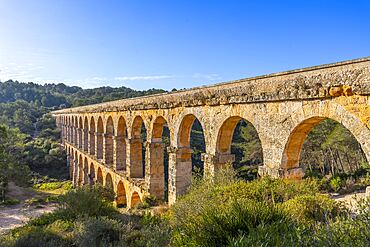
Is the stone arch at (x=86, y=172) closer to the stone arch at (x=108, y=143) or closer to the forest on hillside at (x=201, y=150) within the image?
the forest on hillside at (x=201, y=150)

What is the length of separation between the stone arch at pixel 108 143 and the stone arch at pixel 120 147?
2.01 meters

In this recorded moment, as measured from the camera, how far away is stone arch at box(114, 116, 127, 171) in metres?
17.2

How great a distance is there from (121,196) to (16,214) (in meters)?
5.50

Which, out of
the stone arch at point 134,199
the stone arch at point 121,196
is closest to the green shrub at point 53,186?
the stone arch at point 121,196

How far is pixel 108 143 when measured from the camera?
1945 centimetres

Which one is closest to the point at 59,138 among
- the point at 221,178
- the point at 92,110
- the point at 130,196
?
the point at 92,110

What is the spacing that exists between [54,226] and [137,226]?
1.98 metres

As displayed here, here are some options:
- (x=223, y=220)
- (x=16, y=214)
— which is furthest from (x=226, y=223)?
(x=16, y=214)

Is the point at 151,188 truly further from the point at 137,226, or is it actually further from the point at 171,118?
the point at 137,226

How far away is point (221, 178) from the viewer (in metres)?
7.63

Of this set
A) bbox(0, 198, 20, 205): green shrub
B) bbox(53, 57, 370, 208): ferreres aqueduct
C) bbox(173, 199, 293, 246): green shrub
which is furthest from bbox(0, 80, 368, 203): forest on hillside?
bbox(173, 199, 293, 246): green shrub

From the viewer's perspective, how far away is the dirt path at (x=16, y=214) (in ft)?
44.4

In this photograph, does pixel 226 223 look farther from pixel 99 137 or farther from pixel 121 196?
pixel 99 137

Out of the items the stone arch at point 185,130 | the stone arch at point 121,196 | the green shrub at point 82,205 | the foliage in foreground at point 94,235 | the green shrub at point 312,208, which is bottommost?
the stone arch at point 121,196
